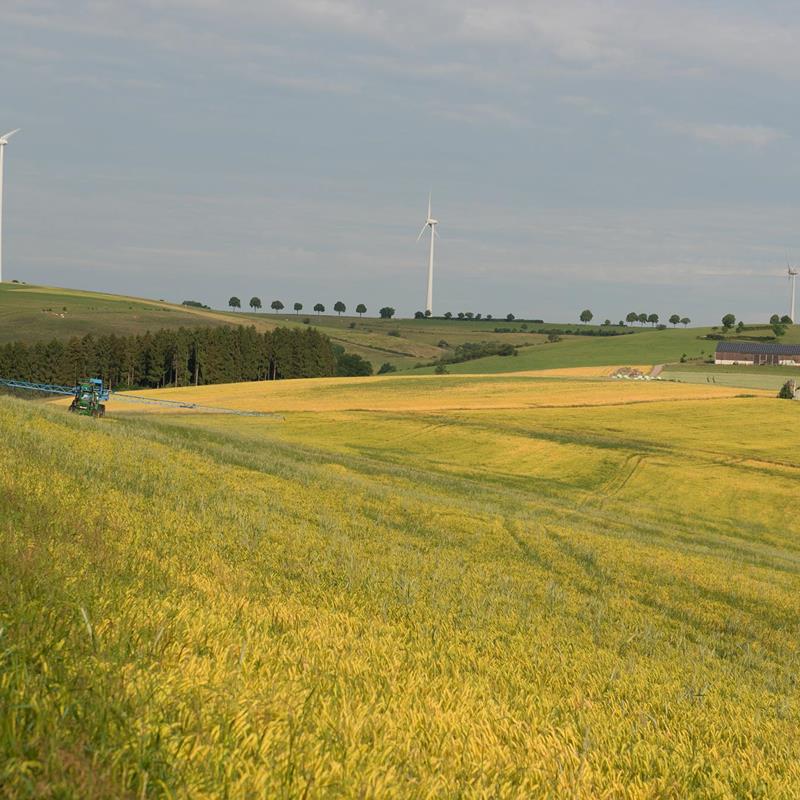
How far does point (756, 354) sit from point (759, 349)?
6.62 ft

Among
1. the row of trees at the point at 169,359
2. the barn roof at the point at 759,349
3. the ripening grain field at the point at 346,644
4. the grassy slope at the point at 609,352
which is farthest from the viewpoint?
the barn roof at the point at 759,349

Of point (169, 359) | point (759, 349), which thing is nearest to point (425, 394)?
point (169, 359)

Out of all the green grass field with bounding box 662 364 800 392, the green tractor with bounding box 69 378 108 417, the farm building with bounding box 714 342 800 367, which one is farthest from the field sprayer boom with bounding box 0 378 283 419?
the farm building with bounding box 714 342 800 367

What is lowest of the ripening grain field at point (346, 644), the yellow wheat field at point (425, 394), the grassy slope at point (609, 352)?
the yellow wheat field at point (425, 394)

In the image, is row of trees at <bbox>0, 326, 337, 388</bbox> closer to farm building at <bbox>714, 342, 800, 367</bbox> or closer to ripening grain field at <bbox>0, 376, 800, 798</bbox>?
farm building at <bbox>714, 342, 800, 367</bbox>

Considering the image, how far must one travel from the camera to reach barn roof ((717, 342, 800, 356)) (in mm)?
145125

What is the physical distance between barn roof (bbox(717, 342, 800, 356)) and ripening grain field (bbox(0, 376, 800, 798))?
130 meters

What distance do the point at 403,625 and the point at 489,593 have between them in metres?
3.30

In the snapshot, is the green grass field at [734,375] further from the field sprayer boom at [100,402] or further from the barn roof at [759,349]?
the field sprayer boom at [100,402]

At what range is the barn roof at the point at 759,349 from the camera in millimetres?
145125

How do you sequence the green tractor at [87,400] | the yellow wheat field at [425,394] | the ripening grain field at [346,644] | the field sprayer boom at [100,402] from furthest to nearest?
the yellow wheat field at [425,394] < the field sprayer boom at [100,402] < the green tractor at [87,400] < the ripening grain field at [346,644]

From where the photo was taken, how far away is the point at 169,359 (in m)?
136

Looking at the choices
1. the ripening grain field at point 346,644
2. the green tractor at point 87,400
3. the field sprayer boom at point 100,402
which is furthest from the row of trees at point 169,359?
the ripening grain field at point 346,644

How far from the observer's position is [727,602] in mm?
16156
